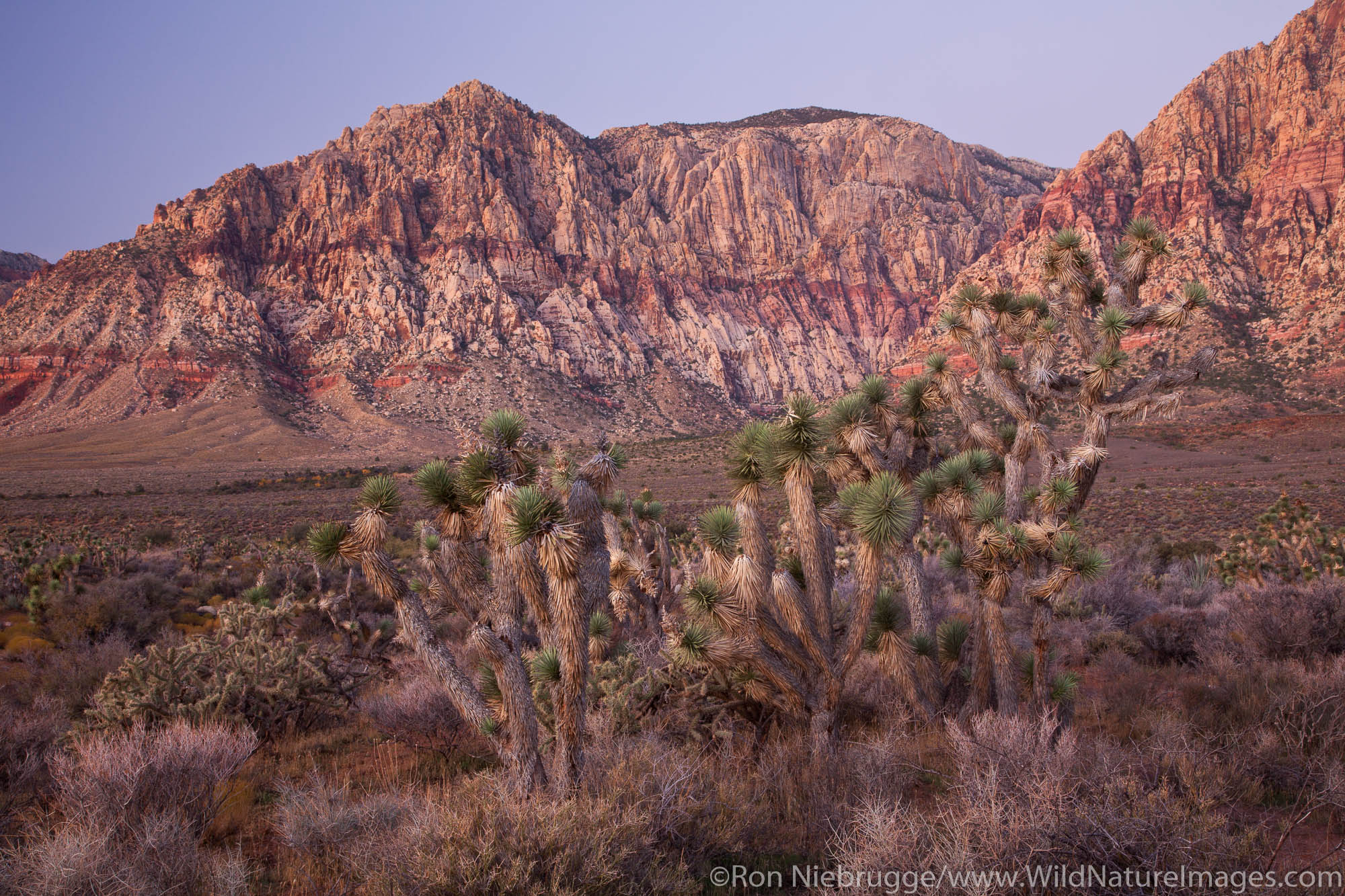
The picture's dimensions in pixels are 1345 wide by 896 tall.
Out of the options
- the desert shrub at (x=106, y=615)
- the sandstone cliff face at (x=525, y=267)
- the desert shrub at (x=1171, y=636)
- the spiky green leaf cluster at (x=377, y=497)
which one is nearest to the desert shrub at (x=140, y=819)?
the spiky green leaf cluster at (x=377, y=497)

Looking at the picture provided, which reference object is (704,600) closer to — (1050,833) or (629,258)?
(1050,833)

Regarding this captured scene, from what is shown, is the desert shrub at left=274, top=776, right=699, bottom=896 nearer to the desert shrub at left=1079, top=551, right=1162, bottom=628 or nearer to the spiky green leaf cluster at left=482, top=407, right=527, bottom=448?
the spiky green leaf cluster at left=482, top=407, right=527, bottom=448

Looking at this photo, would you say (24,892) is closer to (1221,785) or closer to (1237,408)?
(1221,785)

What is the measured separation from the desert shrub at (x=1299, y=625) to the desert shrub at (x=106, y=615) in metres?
19.2

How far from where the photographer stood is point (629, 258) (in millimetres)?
120750

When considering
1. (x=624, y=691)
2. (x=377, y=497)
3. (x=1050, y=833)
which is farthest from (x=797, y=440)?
(x=377, y=497)

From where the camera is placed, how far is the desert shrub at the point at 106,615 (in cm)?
1254

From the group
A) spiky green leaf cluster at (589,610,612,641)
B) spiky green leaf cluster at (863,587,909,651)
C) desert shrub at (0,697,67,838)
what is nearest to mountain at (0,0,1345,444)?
spiky green leaf cluster at (863,587,909,651)

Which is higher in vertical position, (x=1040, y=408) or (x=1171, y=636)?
(x=1040, y=408)

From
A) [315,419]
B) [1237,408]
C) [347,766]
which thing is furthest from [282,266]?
[1237,408]

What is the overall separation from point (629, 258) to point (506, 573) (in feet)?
398

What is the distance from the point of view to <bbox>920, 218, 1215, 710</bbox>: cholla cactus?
7.22m

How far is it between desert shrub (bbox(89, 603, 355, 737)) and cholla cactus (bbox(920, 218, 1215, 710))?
Result: 832 cm

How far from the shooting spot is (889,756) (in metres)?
5.39
